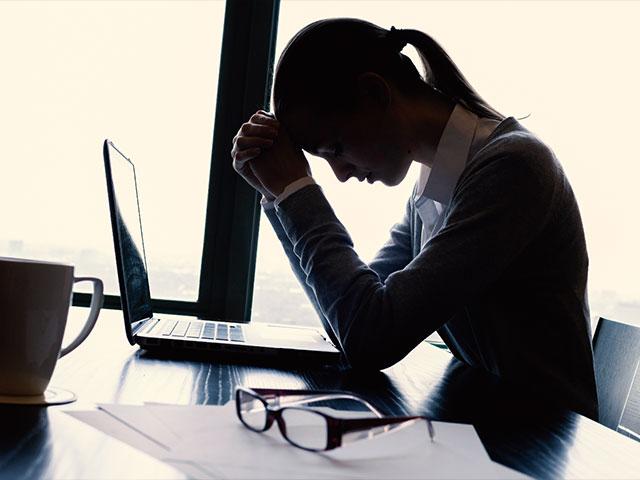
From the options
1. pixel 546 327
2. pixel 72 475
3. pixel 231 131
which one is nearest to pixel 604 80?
pixel 231 131

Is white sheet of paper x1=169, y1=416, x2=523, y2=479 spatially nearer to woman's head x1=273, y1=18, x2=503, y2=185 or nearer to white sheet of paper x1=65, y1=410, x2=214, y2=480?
white sheet of paper x1=65, y1=410, x2=214, y2=480

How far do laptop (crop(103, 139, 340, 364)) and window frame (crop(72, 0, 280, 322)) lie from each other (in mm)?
764

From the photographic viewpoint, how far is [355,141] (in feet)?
4.07

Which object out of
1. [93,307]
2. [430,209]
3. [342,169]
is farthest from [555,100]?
[93,307]

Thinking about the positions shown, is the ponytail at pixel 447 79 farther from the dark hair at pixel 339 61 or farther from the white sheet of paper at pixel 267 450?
the white sheet of paper at pixel 267 450

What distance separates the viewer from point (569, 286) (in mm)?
1165

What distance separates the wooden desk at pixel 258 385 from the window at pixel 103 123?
965 millimetres

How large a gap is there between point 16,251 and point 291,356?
4.14 ft

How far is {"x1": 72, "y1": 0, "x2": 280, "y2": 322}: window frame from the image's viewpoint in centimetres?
209

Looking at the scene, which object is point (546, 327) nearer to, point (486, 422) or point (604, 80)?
point (486, 422)

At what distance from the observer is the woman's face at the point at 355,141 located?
122cm

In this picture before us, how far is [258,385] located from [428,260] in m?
0.31

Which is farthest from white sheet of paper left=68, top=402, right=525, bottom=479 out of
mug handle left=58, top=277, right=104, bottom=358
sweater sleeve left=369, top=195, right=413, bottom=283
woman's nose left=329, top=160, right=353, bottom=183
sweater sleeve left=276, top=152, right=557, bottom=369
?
sweater sleeve left=369, top=195, right=413, bottom=283

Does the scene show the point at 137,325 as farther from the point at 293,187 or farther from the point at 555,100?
the point at 555,100
